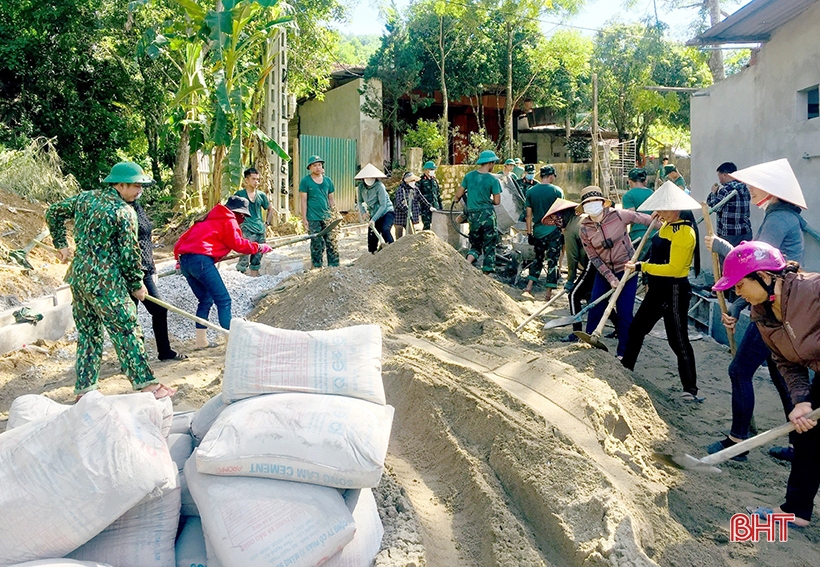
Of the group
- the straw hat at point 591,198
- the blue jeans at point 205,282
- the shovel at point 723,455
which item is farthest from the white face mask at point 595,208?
the blue jeans at point 205,282

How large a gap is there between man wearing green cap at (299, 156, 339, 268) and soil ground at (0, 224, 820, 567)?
2281mm

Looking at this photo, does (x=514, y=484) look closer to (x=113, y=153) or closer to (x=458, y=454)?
(x=458, y=454)

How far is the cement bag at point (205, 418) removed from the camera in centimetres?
294

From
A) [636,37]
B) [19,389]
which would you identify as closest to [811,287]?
→ [19,389]

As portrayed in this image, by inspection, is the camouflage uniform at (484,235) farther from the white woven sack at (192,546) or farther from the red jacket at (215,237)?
the white woven sack at (192,546)

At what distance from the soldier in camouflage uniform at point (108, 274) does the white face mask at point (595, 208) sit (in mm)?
3465

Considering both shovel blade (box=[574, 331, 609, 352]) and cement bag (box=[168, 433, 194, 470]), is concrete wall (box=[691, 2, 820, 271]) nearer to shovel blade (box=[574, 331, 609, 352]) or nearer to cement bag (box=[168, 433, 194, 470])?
shovel blade (box=[574, 331, 609, 352])

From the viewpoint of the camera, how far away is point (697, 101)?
1075 centimetres

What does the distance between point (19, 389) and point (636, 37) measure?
72.2 ft

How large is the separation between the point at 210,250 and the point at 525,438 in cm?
360

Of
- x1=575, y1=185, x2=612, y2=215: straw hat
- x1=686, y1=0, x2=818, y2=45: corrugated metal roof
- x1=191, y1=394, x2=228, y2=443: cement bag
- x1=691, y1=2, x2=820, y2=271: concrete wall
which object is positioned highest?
x1=686, y1=0, x2=818, y2=45: corrugated metal roof

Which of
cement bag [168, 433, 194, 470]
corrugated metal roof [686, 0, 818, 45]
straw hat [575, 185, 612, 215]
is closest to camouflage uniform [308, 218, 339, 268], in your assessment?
straw hat [575, 185, 612, 215]

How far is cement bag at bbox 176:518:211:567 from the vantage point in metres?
2.45

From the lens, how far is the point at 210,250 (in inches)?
236
